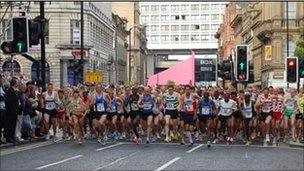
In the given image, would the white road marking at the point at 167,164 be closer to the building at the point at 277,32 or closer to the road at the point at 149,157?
the road at the point at 149,157

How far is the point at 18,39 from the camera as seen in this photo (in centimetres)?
2027

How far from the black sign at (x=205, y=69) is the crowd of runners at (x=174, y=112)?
21.9 m

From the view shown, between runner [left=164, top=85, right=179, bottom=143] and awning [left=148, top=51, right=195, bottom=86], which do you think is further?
awning [left=148, top=51, right=195, bottom=86]

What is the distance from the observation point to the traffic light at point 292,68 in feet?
93.5

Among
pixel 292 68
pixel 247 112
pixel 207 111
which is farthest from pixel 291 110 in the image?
pixel 292 68

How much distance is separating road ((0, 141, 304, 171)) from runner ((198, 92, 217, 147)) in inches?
50.3

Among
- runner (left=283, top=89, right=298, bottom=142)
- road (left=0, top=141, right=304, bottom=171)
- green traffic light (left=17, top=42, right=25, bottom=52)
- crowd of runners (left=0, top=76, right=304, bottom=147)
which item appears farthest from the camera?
runner (left=283, top=89, right=298, bottom=142)

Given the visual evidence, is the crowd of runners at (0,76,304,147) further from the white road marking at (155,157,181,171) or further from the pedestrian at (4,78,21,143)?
the white road marking at (155,157,181,171)

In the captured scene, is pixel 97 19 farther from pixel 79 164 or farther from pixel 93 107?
pixel 79 164

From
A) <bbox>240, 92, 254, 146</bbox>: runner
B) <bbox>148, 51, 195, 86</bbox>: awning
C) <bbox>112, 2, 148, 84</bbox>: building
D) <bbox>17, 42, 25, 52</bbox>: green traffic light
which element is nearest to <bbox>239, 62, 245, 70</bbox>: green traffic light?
<bbox>148, 51, 195, 86</bbox>: awning

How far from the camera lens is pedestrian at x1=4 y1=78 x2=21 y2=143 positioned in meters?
21.3

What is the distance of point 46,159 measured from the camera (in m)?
17.0

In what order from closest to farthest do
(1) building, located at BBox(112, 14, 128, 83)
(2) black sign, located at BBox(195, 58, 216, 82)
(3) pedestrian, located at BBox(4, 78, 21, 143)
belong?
(3) pedestrian, located at BBox(4, 78, 21, 143), (2) black sign, located at BBox(195, 58, 216, 82), (1) building, located at BBox(112, 14, 128, 83)

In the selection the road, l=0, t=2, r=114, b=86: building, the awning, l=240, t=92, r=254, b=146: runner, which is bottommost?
the road
